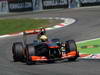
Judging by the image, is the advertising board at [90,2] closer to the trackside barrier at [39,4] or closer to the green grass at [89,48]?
the trackside barrier at [39,4]

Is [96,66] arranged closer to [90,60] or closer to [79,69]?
[79,69]

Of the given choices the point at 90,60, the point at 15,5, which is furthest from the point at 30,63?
the point at 15,5

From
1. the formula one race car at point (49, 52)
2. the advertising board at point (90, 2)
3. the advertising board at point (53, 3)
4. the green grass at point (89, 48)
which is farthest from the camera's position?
the advertising board at point (90, 2)

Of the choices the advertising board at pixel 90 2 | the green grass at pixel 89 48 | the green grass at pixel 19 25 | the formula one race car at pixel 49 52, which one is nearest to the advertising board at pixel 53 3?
the advertising board at pixel 90 2

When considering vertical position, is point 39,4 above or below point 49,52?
below

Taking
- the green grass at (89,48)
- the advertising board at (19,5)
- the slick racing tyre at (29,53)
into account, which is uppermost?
the slick racing tyre at (29,53)

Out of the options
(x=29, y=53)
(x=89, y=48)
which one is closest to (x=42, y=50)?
(x=29, y=53)

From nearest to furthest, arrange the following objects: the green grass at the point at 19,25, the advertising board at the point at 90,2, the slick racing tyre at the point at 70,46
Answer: the slick racing tyre at the point at 70,46 → the green grass at the point at 19,25 → the advertising board at the point at 90,2

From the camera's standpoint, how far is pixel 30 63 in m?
13.3

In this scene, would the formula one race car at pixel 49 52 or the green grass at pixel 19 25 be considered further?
the green grass at pixel 19 25

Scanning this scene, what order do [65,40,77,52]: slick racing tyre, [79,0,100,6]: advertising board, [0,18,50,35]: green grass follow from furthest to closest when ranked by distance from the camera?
[79,0,100,6]: advertising board
[0,18,50,35]: green grass
[65,40,77,52]: slick racing tyre

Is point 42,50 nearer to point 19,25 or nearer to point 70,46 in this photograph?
point 70,46

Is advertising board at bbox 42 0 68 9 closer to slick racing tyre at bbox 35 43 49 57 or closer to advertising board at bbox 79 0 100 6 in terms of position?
advertising board at bbox 79 0 100 6

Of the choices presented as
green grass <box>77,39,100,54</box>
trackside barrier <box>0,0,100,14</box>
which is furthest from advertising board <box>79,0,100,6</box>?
green grass <box>77,39,100,54</box>
